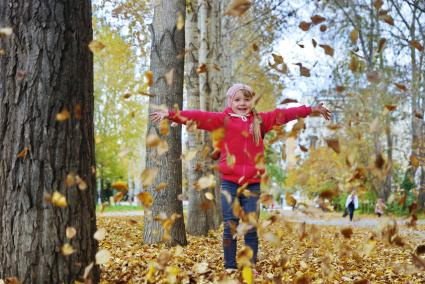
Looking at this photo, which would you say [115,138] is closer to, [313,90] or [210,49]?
[313,90]

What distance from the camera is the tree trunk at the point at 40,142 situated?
3326 millimetres

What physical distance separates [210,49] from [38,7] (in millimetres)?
8312

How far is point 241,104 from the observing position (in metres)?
4.64

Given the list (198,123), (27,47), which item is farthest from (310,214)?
(27,47)

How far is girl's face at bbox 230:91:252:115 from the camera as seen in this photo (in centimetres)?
464

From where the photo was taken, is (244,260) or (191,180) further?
(191,180)

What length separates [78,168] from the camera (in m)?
3.45

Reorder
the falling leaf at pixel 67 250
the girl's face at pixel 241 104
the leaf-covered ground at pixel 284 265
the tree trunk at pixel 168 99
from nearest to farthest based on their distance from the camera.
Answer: the falling leaf at pixel 67 250 → the leaf-covered ground at pixel 284 265 → the girl's face at pixel 241 104 → the tree trunk at pixel 168 99

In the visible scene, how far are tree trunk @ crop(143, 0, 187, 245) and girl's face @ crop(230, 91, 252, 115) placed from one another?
7.39ft

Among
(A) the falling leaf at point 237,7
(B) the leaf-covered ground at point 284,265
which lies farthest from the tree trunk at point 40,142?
(A) the falling leaf at point 237,7

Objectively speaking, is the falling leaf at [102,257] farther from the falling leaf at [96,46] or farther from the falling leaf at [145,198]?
the falling leaf at [96,46]

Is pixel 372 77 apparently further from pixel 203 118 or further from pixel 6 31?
pixel 6 31

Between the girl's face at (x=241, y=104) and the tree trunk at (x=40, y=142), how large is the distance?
1.58m

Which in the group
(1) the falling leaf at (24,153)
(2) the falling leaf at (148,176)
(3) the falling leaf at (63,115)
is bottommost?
(2) the falling leaf at (148,176)
